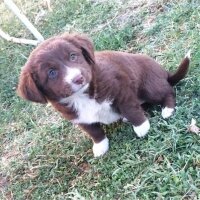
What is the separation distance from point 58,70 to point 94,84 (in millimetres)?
411

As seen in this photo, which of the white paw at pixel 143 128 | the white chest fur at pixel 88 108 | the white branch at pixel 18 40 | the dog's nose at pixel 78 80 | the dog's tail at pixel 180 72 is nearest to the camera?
the dog's nose at pixel 78 80

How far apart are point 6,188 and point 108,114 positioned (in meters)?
1.31

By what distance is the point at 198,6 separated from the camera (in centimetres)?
595

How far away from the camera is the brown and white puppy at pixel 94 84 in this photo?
12.9 feet

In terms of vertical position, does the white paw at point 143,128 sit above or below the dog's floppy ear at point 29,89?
below

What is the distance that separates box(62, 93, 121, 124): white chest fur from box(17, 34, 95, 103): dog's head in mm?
174

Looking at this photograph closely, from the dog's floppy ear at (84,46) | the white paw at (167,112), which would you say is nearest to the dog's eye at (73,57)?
the dog's floppy ear at (84,46)

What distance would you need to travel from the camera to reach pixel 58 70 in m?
3.88

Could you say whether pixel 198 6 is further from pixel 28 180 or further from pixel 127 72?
pixel 28 180

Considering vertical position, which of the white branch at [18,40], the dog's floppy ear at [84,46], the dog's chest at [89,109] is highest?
the dog's floppy ear at [84,46]

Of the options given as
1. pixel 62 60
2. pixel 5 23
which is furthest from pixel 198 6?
pixel 5 23

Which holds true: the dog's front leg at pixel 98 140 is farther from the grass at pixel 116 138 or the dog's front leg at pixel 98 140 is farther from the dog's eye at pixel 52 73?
the dog's eye at pixel 52 73

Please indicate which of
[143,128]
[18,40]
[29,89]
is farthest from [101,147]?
[18,40]

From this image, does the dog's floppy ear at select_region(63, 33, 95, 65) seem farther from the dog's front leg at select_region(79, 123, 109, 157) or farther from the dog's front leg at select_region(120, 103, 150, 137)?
the dog's front leg at select_region(79, 123, 109, 157)
